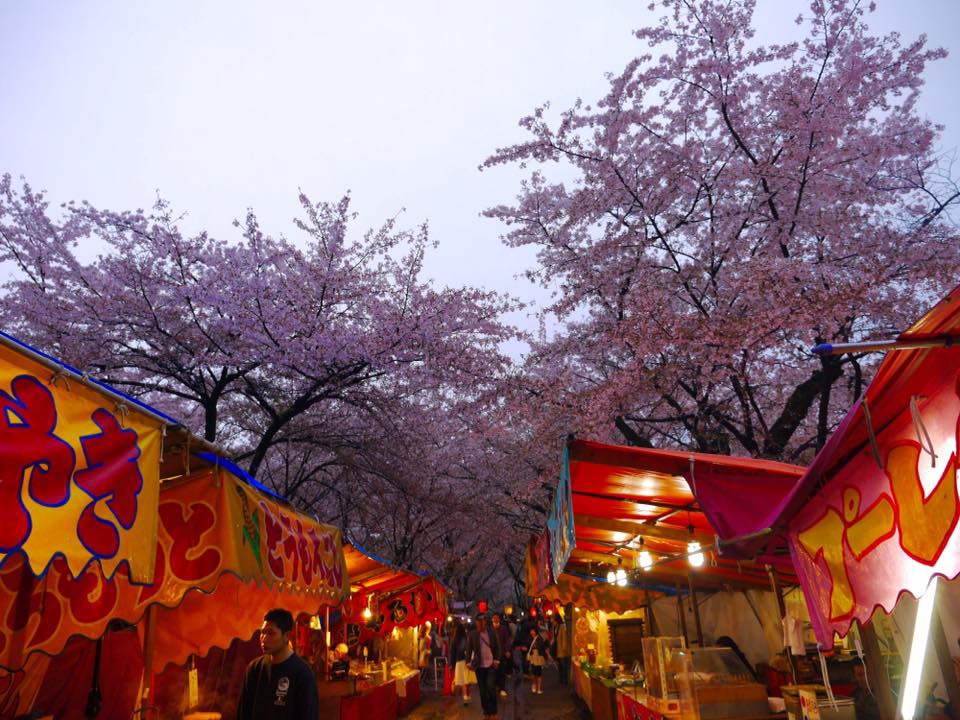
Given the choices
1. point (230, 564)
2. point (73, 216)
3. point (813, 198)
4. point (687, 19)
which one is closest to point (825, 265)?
point (813, 198)

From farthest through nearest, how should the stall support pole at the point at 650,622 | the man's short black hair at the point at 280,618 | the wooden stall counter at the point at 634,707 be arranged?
the stall support pole at the point at 650,622 < the wooden stall counter at the point at 634,707 < the man's short black hair at the point at 280,618

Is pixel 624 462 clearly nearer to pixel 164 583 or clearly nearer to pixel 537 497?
pixel 164 583

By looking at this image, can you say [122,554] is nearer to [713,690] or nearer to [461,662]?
[713,690]

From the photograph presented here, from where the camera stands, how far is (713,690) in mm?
8430

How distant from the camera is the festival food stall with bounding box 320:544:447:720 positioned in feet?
38.3

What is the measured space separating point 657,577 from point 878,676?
8738 mm

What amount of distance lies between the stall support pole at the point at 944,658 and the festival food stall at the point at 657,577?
144cm

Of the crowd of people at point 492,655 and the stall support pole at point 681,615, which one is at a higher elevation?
the stall support pole at point 681,615

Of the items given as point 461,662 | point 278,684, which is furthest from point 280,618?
point 461,662

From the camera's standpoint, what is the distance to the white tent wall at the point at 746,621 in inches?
520

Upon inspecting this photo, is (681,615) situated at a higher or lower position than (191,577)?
lower

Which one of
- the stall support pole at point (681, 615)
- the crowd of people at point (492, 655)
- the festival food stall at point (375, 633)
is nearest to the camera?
the stall support pole at point (681, 615)

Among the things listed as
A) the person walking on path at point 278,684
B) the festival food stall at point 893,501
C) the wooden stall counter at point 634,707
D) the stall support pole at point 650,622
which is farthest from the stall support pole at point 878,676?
the stall support pole at point 650,622

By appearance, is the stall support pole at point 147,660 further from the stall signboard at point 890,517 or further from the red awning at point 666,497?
the stall signboard at point 890,517
